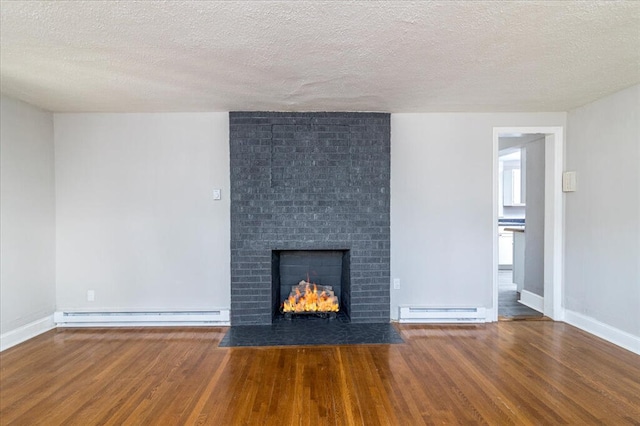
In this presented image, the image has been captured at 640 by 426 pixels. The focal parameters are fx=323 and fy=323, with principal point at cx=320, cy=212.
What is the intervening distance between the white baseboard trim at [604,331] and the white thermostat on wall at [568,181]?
1306 millimetres

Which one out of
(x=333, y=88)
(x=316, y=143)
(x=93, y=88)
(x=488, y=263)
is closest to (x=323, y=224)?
(x=316, y=143)

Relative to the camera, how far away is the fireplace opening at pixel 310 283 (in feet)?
11.9

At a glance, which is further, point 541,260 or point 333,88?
point 541,260

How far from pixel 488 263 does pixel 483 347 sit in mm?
999

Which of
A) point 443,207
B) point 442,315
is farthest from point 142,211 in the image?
point 442,315

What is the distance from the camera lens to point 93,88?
274cm

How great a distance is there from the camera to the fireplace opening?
11.9 ft

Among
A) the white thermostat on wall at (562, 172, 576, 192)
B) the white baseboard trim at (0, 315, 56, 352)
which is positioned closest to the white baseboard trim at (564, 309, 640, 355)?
the white thermostat on wall at (562, 172, 576, 192)

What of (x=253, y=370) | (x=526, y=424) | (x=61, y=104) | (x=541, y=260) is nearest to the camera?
(x=526, y=424)

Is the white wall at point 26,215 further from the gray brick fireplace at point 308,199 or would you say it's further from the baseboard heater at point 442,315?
the baseboard heater at point 442,315

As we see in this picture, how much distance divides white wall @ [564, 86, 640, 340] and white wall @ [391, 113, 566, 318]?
1.46 feet

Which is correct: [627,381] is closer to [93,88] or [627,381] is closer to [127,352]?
[127,352]

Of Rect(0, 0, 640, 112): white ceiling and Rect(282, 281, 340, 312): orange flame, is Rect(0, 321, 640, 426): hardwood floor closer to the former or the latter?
Rect(282, 281, 340, 312): orange flame

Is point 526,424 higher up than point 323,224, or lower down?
lower down
